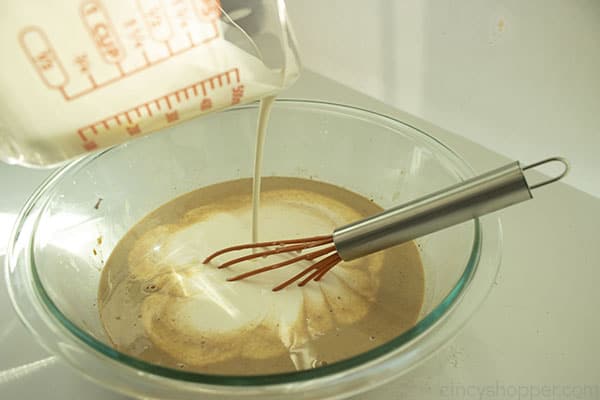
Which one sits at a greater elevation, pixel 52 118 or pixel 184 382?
pixel 52 118

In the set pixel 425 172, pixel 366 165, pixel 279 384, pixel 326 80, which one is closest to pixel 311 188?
pixel 366 165

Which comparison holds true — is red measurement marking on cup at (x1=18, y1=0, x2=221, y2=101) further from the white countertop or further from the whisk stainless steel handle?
the white countertop

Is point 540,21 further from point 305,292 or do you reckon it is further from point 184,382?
point 184,382

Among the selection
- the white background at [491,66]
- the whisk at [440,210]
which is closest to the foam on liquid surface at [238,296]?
the whisk at [440,210]

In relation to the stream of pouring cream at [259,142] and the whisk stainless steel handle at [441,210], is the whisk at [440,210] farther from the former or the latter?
the stream of pouring cream at [259,142]

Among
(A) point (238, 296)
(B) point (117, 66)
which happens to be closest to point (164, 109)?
(B) point (117, 66)

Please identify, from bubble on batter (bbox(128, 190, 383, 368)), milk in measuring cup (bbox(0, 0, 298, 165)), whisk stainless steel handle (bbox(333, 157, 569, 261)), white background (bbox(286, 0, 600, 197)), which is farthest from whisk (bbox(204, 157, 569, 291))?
white background (bbox(286, 0, 600, 197))

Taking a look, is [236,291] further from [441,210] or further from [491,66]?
[491,66]
